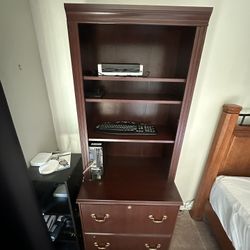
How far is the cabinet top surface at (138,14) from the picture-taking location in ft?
2.72

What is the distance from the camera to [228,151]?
5.03 ft

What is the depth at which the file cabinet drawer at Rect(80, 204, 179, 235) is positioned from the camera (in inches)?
45.3

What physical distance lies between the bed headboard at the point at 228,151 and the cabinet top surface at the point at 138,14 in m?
0.81

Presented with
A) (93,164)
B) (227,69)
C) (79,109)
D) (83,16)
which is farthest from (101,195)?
(227,69)

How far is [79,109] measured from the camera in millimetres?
1054

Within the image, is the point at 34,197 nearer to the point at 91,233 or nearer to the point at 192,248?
the point at 91,233

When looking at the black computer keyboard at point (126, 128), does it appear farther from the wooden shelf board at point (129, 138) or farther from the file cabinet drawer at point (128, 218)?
the file cabinet drawer at point (128, 218)

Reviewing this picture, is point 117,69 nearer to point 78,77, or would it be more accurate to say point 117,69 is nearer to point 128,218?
point 78,77

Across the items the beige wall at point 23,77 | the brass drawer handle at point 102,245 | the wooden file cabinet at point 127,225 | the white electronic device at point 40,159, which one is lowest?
the brass drawer handle at point 102,245

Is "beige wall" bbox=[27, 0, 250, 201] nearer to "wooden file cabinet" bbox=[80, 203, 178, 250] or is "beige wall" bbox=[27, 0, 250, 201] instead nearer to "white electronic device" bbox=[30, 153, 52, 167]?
"white electronic device" bbox=[30, 153, 52, 167]

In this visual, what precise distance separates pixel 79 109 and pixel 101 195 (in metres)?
0.60

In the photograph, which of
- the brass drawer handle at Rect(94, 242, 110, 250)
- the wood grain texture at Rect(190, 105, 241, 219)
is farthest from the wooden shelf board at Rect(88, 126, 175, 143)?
the brass drawer handle at Rect(94, 242, 110, 250)

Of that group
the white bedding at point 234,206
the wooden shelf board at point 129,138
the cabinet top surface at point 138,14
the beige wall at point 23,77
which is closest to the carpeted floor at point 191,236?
the white bedding at point 234,206

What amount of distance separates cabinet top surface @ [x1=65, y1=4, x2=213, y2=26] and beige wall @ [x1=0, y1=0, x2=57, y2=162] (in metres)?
0.45
